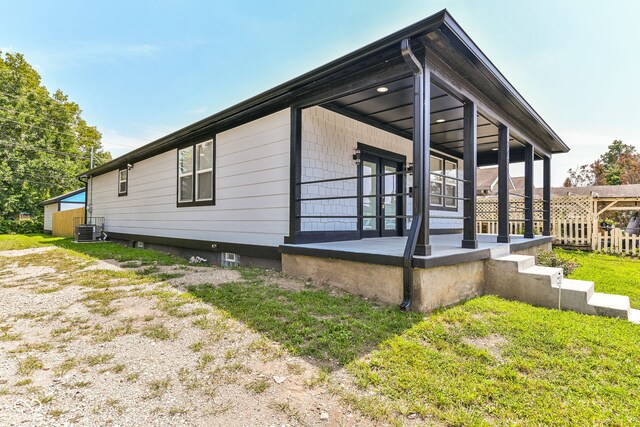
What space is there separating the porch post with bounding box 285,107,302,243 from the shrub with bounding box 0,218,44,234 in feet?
76.3

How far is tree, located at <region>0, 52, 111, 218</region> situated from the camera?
20297 mm

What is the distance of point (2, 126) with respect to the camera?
20312mm

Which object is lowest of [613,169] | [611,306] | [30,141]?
[611,306]

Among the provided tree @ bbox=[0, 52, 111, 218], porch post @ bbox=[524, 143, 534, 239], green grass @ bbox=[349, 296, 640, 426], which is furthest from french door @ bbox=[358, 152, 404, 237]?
tree @ bbox=[0, 52, 111, 218]

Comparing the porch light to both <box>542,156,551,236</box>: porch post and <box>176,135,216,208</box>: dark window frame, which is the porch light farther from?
<box>542,156,551,236</box>: porch post

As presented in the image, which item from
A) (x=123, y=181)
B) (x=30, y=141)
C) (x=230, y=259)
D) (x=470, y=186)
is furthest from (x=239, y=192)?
(x=30, y=141)

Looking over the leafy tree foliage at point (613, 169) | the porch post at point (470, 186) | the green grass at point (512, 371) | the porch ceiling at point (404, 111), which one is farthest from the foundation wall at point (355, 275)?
the leafy tree foliage at point (613, 169)

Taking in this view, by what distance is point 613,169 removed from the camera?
30203 millimetres

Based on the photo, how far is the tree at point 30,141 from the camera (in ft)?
66.6

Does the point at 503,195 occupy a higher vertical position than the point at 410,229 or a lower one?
higher

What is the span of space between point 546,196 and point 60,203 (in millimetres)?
23633

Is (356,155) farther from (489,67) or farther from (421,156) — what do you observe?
(421,156)

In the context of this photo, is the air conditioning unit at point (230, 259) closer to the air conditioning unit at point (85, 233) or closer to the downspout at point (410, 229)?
the downspout at point (410, 229)

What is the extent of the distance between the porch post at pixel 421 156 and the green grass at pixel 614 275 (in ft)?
9.45
